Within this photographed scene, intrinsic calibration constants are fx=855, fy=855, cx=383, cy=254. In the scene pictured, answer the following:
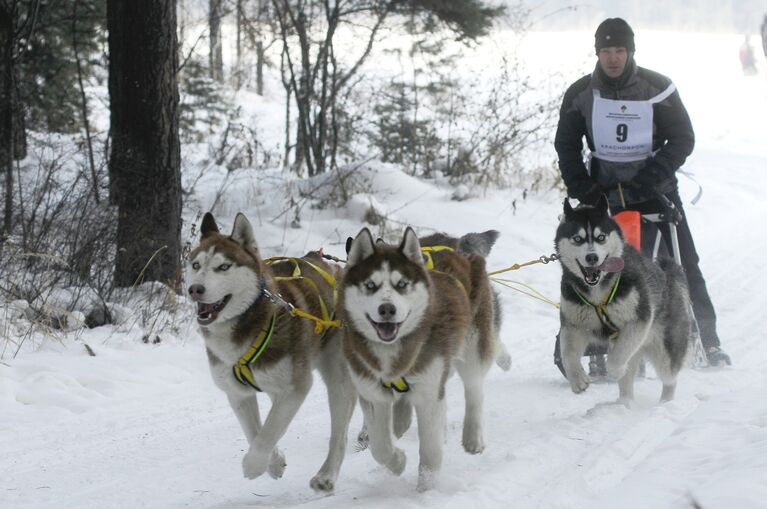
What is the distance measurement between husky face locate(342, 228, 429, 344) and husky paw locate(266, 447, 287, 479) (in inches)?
26.0

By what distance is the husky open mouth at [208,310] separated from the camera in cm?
341

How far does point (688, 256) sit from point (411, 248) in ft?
9.81

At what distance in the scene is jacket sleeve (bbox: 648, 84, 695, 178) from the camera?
207 inches

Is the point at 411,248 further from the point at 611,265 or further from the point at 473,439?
the point at 611,265

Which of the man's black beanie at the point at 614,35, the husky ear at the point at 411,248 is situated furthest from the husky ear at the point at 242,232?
the man's black beanie at the point at 614,35

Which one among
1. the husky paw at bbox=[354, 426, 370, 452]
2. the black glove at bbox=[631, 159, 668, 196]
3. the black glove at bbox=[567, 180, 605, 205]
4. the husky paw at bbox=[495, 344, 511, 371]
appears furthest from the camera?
the black glove at bbox=[567, 180, 605, 205]

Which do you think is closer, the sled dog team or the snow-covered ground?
the snow-covered ground

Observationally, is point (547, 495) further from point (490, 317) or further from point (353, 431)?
point (353, 431)

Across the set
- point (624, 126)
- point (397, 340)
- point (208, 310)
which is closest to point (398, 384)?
point (397, 340)

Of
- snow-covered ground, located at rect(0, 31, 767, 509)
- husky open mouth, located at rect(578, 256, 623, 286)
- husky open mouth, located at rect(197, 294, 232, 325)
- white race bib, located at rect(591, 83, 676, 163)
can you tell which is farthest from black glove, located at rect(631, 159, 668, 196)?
husky open mouth, located at rect(197, 294, 232, 325)

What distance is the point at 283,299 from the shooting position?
374cm

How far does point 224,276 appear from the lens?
3.50 metres

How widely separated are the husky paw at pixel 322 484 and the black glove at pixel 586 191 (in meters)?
2.71

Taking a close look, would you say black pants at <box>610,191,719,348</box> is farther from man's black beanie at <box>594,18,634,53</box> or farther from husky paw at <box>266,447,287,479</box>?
husky paw at <box>266,447,287,479</box>
